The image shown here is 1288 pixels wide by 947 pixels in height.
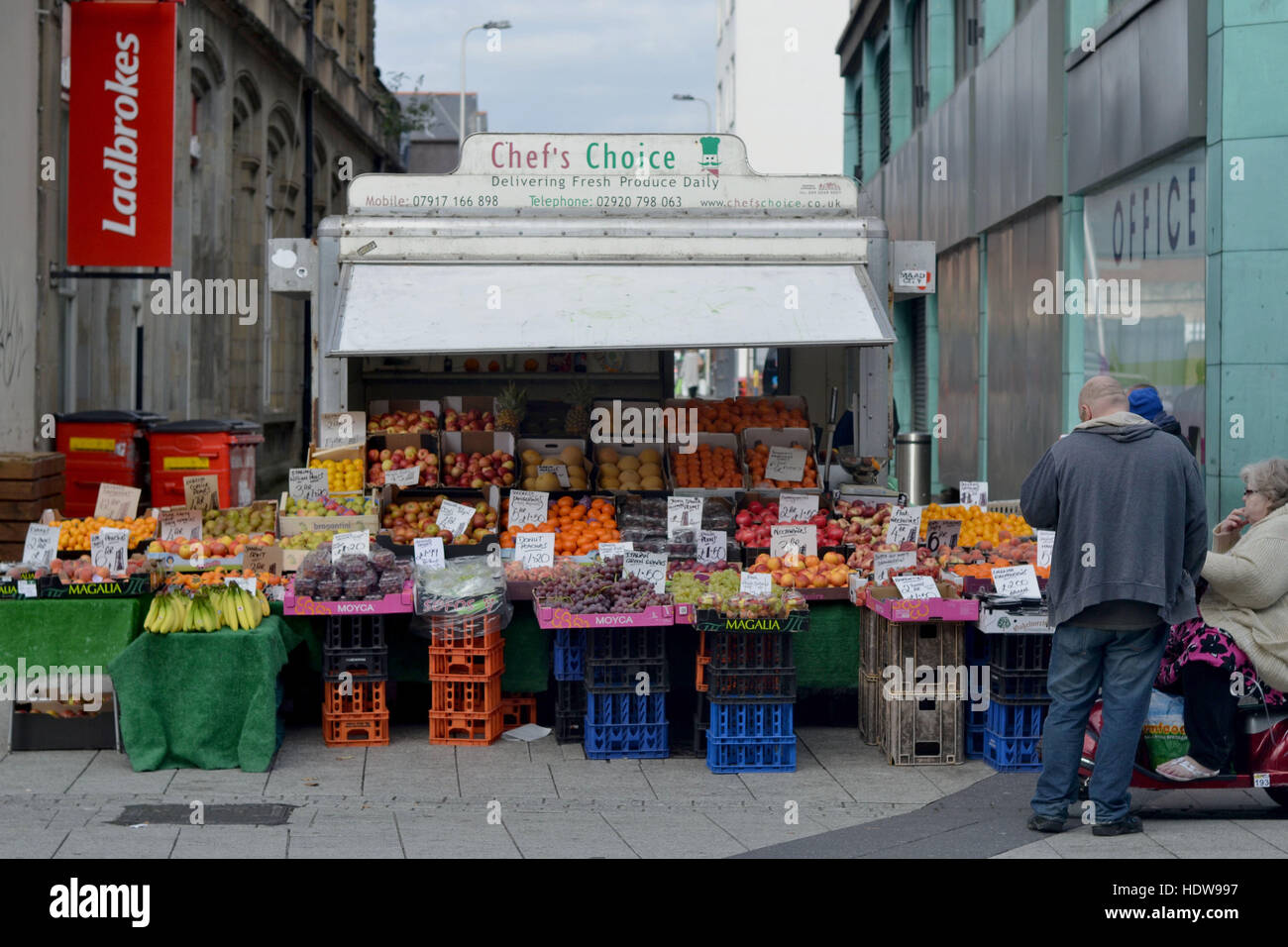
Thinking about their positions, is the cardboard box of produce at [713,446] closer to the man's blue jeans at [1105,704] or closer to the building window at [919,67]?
the man's blue jeans at [1105,704]

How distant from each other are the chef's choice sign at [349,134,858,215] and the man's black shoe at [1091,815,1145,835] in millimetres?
5441

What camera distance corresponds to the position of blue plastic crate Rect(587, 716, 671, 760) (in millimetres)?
8805

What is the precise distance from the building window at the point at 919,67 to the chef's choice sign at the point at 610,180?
47.8 ft

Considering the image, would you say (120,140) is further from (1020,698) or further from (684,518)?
(1020,698)

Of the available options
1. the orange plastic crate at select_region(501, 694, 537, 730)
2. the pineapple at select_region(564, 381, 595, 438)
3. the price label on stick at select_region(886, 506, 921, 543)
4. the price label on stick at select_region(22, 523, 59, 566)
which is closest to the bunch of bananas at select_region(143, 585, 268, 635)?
the price label on stick at select_region(22, 523, 59, 566)

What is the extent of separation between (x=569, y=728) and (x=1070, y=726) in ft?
10.6

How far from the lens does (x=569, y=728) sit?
919 cm

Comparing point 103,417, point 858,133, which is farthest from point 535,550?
point 858,133

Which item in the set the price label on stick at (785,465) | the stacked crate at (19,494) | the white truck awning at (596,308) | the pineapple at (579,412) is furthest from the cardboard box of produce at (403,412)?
the stacked crate at (19,494)

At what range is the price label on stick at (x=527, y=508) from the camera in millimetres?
10539

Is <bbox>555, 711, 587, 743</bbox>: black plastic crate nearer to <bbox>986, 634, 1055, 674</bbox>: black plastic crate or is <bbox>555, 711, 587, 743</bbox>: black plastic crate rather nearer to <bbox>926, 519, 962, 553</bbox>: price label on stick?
<bbox>986, 634, 1055, 674</bbox>: black plastic crate

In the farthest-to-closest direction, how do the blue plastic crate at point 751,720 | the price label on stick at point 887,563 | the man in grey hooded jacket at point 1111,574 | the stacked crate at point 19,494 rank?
the stacked crate at point 19,494 → the price label on stick at point 887,563 → the blue plastic crate at point 751,720 → the man in grey hooded jacket at point 1111,574

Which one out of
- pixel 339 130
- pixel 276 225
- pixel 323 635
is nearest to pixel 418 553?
pixel 323 635

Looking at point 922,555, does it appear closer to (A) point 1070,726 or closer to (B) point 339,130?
(A) point 1070,726
